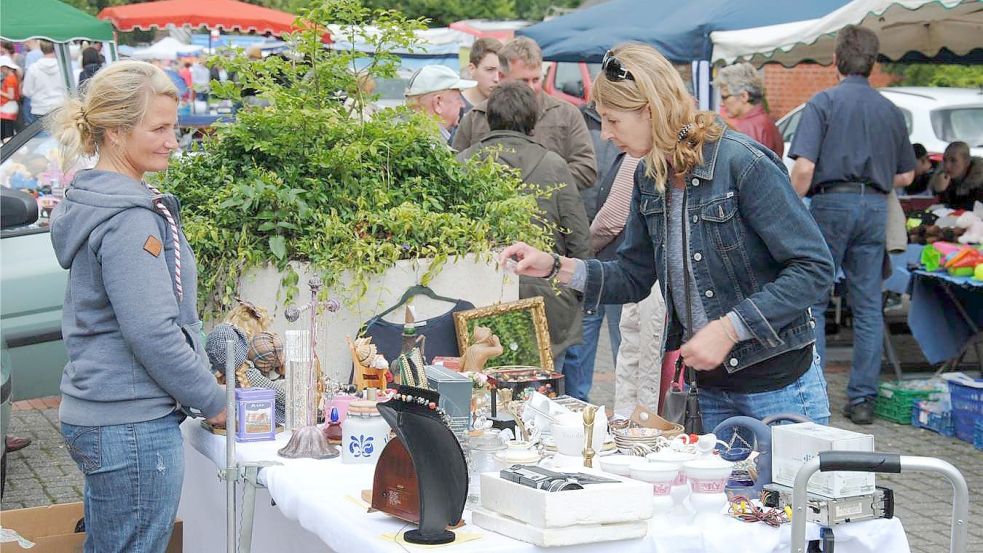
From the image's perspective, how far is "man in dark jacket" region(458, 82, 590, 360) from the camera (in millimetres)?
5277

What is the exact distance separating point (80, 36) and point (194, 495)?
8310 mm

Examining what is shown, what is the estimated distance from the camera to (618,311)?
650cm

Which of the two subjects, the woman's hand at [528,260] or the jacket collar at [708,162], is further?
the woman's hand at [528,260]

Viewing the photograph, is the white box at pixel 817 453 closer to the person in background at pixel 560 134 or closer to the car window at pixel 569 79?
the person in background at pixel 560 134

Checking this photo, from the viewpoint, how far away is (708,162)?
122 inches

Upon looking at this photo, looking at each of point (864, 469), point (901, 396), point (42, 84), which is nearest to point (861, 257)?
point (901, 396)

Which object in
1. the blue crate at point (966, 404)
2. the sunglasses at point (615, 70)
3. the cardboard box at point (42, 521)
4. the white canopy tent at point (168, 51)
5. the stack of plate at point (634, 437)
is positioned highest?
the sunglasses at point (615, 70)

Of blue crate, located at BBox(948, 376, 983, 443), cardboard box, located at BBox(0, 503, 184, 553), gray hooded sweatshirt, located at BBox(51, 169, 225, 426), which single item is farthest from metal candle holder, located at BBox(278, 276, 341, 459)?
blue crate, located at BBox(948, 376, 983, 443)

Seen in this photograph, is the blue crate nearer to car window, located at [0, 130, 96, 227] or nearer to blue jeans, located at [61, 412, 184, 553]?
blue jeans, located at [61, 412, 184, 553]

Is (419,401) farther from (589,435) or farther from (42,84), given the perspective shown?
(42,84)

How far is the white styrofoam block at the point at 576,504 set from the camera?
7.51ft

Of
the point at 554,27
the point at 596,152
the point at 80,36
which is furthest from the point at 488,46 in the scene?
the point at 80,36

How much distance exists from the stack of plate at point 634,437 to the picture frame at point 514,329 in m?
1.06

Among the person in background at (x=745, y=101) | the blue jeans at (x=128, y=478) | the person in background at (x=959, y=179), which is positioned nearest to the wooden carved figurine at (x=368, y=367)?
the blue jeans at (x=128, y=478)
